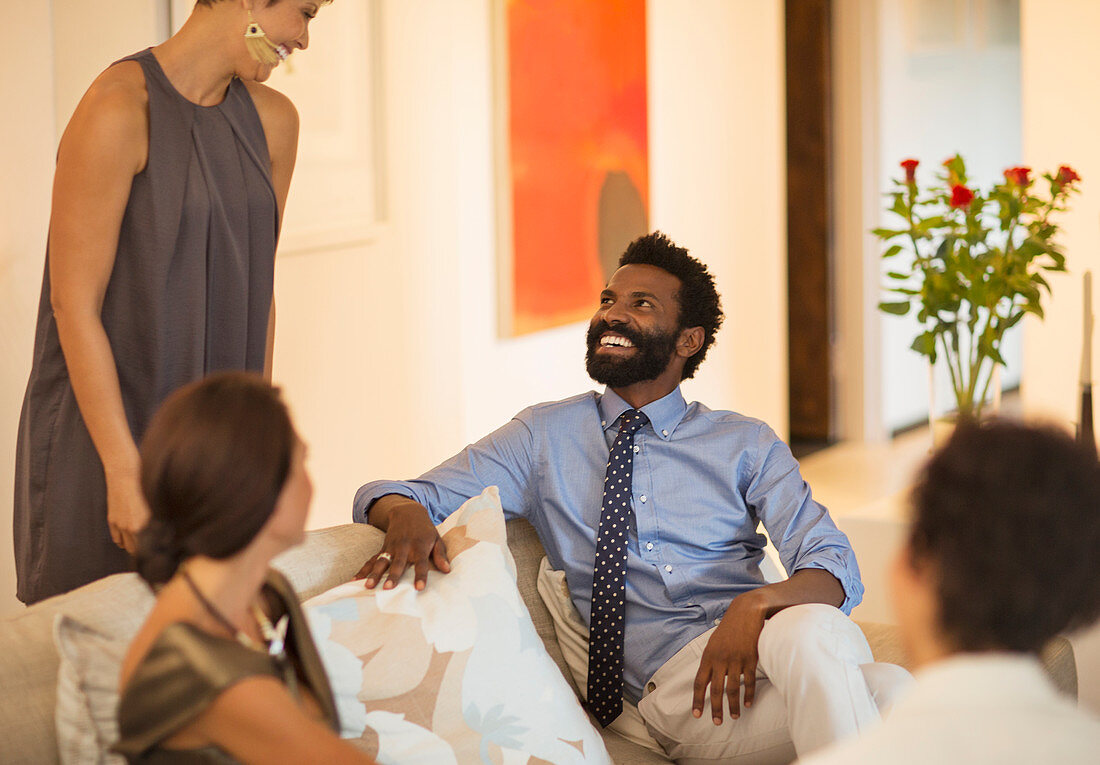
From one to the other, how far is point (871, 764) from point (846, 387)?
17.2 feet

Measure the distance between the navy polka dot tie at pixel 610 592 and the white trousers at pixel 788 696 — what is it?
0.05 metres

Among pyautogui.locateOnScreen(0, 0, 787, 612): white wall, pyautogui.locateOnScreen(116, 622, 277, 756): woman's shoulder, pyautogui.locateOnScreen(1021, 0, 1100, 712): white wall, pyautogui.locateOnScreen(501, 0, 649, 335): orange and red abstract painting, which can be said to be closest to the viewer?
pyautogui.locateOnScreen(116, 622, 277, 756): woman's shoulder

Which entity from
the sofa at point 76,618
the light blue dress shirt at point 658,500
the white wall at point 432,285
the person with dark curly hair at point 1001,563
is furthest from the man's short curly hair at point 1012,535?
the white wall at point 432,285

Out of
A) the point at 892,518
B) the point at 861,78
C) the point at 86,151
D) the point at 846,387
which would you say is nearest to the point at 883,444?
the point at 846,387

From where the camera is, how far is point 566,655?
6.50ft

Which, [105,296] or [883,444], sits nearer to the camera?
[105,296]

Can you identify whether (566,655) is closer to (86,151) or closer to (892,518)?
(86,151)

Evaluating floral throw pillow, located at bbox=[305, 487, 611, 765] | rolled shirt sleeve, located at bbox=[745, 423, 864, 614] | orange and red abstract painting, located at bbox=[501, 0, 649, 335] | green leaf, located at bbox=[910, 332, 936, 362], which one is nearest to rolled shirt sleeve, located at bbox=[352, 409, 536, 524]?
floral throw pillow, located at bbox=[305, 487, 611, 765]

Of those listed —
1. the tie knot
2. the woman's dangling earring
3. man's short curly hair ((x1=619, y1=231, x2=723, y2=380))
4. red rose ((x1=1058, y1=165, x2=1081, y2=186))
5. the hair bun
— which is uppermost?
the woman's dangling earring

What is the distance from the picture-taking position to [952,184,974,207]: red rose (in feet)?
9.15

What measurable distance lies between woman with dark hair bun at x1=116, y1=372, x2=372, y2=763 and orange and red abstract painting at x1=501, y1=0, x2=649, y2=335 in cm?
270

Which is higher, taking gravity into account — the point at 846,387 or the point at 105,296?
the point at 105,296

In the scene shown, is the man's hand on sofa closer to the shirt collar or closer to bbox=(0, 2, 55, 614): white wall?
the shirt collar

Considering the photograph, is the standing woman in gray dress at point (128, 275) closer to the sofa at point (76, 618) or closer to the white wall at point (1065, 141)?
the sofa at point (76, 618)
